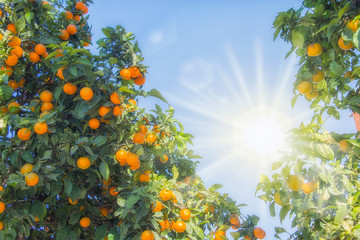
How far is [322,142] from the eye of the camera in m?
1.88

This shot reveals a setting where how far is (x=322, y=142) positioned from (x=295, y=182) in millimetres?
311

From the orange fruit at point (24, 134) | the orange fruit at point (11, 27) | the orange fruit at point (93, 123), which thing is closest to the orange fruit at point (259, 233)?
the orange fruit at point (93, 123)

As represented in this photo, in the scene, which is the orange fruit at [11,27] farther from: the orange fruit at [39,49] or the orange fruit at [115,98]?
the orange fruit at [115,98]

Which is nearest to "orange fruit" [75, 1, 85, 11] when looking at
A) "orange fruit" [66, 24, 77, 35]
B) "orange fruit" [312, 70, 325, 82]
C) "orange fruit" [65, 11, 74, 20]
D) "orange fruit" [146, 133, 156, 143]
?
"orange fruit" [65, 11, 74, 20]

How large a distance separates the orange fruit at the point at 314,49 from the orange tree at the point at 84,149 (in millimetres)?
1487

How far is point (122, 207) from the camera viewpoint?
270cm

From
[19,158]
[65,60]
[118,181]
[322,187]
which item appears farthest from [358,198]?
[19,158]

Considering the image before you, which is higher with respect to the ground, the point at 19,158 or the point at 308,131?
the point at 308,131

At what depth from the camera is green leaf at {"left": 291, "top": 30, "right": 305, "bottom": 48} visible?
2106mm

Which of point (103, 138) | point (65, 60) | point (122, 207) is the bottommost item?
point (122, 207)

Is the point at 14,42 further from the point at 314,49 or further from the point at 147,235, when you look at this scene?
the point at 314,49

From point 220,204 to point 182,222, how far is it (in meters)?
0.67

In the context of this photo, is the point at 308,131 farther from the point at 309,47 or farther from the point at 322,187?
the point at 309,47

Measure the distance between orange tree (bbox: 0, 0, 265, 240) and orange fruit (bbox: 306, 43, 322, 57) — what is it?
4.88 ft
